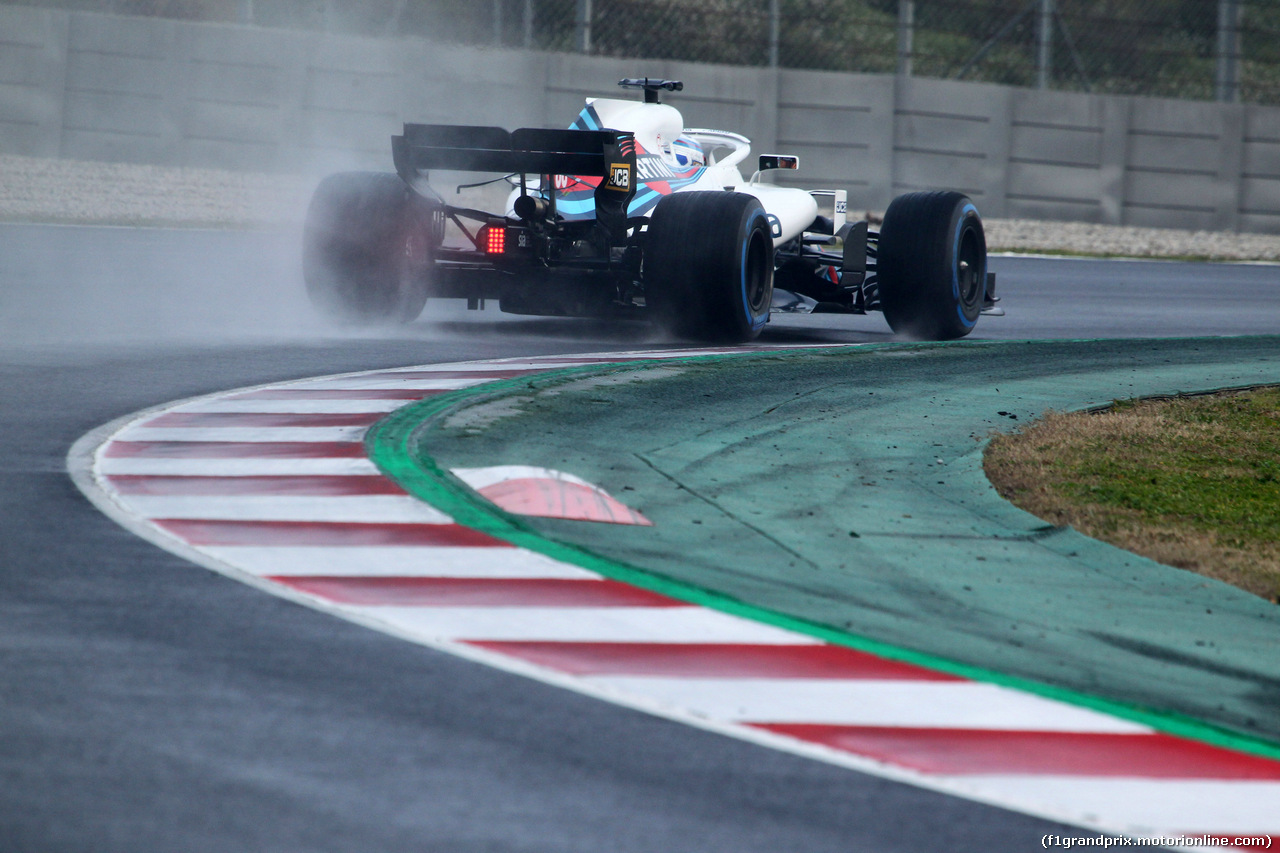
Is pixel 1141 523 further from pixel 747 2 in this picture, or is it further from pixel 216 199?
pixel 747 2

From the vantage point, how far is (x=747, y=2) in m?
24.8

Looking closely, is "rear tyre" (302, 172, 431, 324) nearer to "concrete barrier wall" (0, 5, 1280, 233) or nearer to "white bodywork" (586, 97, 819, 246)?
"white bodywork" (586, 97, 819, 246)

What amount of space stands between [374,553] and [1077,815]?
244 cm

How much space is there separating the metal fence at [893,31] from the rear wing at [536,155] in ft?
43.0

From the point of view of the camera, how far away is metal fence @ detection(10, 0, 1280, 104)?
76.9ft

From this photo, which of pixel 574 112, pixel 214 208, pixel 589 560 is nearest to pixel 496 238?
pixel 589 560

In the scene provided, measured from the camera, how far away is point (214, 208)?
817 inches

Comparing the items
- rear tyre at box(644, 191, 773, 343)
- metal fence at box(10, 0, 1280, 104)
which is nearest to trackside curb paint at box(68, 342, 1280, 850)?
rear tyre at box(644, 191, 773, 343)

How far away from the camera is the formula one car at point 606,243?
10016 millimetres

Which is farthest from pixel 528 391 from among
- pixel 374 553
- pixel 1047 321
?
pixel 1047 321

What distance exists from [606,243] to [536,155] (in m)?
0.86

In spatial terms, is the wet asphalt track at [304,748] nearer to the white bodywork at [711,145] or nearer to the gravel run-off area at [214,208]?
the white bodywork at [711,145]

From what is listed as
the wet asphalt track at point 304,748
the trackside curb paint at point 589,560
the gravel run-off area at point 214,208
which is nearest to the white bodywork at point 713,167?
the trackside curb paint at point 589,560

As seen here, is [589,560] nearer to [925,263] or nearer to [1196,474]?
[1196,474]
